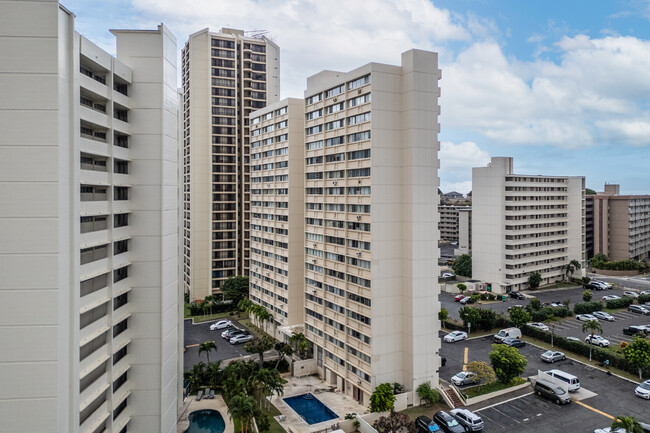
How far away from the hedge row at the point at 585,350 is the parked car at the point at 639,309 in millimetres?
26059

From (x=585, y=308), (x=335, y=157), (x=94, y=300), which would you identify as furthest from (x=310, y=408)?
(x=585, y=308)

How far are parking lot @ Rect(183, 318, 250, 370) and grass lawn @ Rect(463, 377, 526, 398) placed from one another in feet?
91.0

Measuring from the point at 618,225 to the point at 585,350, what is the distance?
81383 millimetres

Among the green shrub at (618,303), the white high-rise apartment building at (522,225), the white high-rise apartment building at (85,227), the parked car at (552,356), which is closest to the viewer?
the white high-rise apartment building at (85,227)

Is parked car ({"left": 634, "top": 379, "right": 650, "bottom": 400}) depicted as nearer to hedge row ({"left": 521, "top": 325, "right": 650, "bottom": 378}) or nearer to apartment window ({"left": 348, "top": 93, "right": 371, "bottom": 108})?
hedge row ({"left": 521, "top": 325, "right": 650, "bottom": 378})

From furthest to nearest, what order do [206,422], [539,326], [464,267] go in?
[464,267], [539,326], [206,422]

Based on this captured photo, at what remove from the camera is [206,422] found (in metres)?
38.8

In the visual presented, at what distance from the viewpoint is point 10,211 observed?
65.8ft

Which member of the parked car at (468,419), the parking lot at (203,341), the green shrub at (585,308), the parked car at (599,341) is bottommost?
the parking lot at (203,341)

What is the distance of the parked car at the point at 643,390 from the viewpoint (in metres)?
41.9

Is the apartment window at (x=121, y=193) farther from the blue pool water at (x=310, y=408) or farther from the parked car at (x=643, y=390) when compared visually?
the parked car at (x=643, y=390)

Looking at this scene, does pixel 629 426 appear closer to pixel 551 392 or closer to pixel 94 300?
pixel 551 392

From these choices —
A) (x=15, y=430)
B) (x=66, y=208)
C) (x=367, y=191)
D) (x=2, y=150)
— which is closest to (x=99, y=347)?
(x=15, y=430)

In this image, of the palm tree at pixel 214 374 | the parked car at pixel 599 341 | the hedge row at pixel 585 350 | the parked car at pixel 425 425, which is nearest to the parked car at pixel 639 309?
A: the parked car at pixel 599 341
